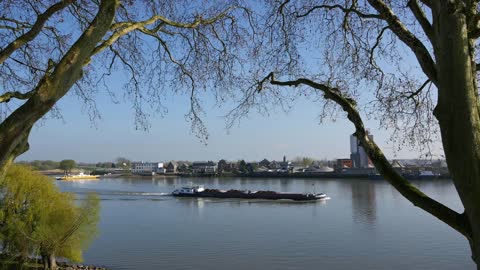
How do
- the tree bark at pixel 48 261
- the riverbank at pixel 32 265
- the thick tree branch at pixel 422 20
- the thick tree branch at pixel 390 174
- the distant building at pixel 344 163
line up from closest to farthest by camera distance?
the thick tree branch at pixel 390 174, the thick tree branch at pixel 422 20, the riverbank at pixel 32 265, the tree bark at pixel 48 261, the distant building at pixel 344 163

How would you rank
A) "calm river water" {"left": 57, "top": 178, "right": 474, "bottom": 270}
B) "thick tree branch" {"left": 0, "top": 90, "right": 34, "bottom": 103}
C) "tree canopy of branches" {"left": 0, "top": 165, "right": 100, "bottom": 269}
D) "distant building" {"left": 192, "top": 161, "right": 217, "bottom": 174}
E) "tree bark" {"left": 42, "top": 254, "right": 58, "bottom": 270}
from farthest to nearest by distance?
"distant building" {"left": 192, "top": 161, "right": 217, "bottom": 174}, "calm river water" {"left": 57, "top": 178, "right": 474, "bottom": 270}, "tree bark" {"left": 42, "top": 254, "right": 58, "bottom": 270}, "tree canopy of branches" {"left": 0, "top": 165, "right": 100, "bottom": 269}, "thick tree branch" {"left": 0, "top": 90, "right": 34, "bottom": 103}

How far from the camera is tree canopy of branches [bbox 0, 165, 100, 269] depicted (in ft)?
62.9

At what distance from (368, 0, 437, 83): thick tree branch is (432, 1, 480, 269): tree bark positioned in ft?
0.96

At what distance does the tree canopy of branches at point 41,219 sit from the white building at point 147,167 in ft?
383

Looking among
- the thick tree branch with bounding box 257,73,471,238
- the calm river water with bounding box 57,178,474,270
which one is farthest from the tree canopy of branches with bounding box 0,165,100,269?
the thick tree branch with bounding box 257,73,471,238

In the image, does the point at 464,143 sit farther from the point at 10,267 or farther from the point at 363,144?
the point at 10,267

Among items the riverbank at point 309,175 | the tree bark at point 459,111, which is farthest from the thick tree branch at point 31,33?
the riverbank at point 309,175

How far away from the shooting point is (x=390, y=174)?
305 cm

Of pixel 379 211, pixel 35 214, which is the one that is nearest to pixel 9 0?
pixel 35 214

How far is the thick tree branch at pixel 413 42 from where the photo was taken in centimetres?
289

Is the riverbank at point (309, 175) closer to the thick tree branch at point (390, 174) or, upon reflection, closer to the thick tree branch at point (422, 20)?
the thick tree branch at point (390, 174)

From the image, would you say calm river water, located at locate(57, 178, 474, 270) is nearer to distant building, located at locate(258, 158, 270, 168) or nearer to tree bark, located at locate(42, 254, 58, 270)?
tree bark, located at locate(42, 254, 58, 270)

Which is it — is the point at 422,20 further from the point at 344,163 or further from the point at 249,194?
the point at 344,163

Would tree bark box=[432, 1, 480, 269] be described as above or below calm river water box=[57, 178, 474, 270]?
above
